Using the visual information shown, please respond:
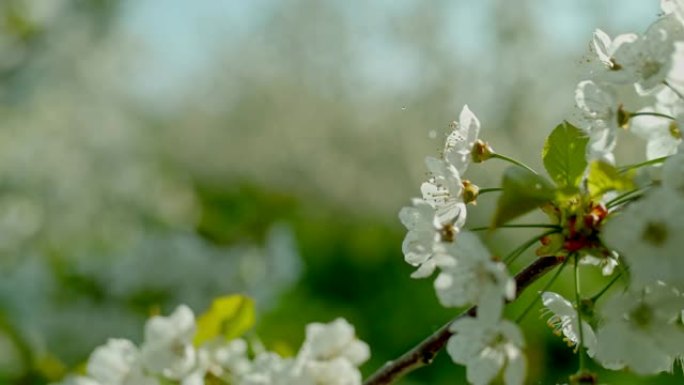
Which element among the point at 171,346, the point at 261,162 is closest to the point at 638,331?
the point at 171,346

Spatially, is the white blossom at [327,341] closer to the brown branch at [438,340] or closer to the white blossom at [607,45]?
the brown branch at [438,340]

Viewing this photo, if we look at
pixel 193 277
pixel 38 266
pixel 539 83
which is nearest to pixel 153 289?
pixel 193 277

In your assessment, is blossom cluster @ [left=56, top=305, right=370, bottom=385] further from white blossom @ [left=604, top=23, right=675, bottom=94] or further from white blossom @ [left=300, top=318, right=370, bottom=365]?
white blossom @ [left=604, top=23, right=675, bottom=94]

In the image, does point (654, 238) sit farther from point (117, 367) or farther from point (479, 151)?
point (117, 367)

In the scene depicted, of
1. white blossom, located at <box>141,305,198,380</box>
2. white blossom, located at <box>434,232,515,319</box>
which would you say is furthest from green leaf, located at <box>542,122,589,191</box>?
white blossom, located at <box>141,305,198,380</box>

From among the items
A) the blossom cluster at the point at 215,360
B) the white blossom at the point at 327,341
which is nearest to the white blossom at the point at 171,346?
the blossom cluster at the point at 215,360

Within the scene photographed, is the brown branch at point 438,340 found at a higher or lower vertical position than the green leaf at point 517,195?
lower

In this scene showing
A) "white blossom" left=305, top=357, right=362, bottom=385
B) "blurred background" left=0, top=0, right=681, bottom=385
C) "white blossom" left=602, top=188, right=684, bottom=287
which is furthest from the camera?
"blurred background" left=0, top=0, right=681, bottom=385
